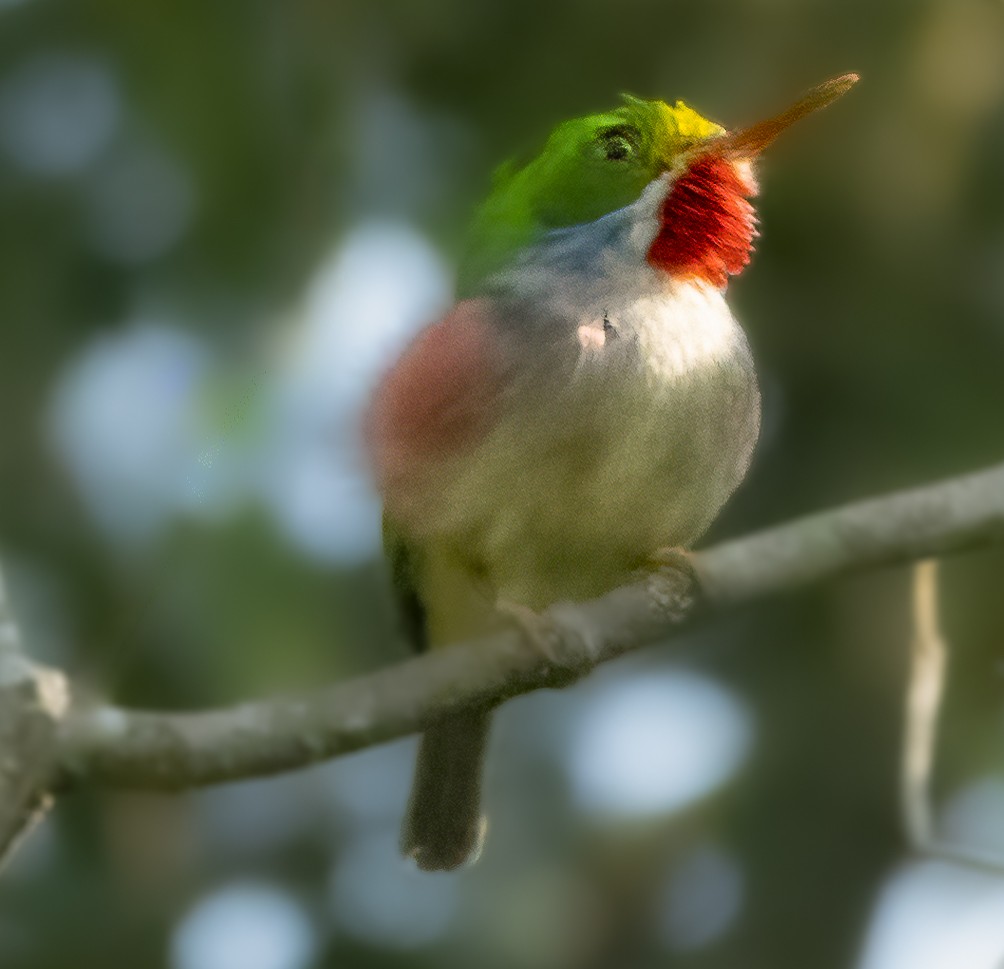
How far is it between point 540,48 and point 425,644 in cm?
61

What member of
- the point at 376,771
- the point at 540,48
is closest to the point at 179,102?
the point at 540,48

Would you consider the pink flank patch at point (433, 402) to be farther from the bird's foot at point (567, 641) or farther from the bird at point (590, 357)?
the bird's foot at point (567, 641)

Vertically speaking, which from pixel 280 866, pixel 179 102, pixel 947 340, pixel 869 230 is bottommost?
pixel 280 866

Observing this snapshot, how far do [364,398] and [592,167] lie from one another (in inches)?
8.3

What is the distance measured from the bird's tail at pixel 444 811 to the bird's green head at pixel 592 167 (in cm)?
40

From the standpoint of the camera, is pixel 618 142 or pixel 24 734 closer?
pixel 24 734

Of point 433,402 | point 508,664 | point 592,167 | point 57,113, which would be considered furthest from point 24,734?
point 57,113

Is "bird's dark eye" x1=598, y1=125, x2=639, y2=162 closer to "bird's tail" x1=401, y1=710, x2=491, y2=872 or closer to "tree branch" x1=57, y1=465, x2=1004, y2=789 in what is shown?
"tree branch" x1=57, y1=465, x2=1004, y2=789

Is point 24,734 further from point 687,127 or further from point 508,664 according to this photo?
point 687,127

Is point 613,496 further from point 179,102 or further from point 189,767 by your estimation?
point 179,102

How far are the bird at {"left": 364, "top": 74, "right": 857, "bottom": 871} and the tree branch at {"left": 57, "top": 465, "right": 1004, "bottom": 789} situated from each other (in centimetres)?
10

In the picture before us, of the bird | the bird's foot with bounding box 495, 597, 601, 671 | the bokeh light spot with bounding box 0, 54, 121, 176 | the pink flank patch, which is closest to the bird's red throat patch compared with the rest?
the bird

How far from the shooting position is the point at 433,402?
3.05 ft

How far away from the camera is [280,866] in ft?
3.51
